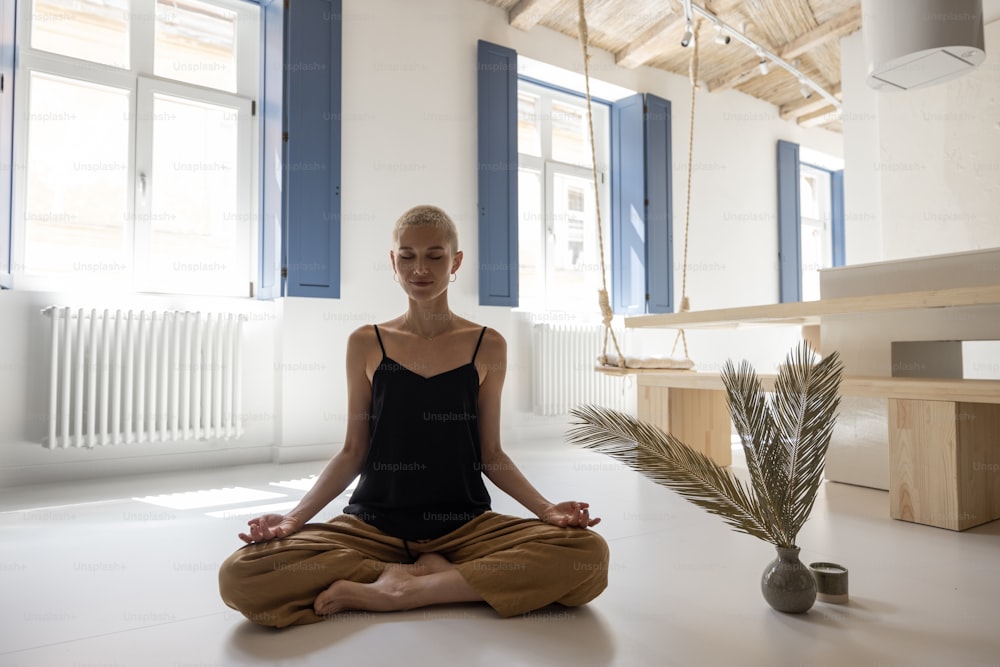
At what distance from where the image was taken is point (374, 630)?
→ 1.37 m

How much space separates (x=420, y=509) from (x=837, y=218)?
23.6ft

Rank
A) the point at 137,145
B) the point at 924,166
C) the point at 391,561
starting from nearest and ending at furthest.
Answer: the point at 391,561
the point at 137,145
the point at 924,166

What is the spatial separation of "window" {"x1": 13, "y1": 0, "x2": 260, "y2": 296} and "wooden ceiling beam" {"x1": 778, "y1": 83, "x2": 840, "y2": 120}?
16.1 feet

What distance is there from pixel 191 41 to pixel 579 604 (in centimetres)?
375

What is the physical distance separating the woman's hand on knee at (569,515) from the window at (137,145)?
9.57 ft

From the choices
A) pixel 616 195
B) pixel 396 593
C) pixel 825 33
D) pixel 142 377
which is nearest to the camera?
pixel 396 593

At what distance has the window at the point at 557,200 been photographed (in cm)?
518

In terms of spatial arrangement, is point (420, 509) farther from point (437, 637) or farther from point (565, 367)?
point (565, 367)

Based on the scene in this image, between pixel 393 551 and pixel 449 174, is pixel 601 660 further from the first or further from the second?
pixel 449 174

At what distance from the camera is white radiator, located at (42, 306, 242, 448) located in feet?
10.1

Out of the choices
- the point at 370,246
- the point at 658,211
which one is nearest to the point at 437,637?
the point at 370,246

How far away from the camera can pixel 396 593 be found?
1439 millimetres

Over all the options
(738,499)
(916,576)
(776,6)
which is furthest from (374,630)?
(776,6)

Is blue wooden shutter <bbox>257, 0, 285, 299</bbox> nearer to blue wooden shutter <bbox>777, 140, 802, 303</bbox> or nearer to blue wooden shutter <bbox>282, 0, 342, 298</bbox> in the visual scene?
blue wooden shutter <bbox>282, 0, 342, 298</bbox>
